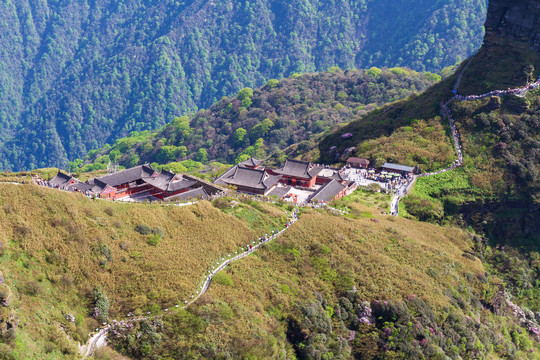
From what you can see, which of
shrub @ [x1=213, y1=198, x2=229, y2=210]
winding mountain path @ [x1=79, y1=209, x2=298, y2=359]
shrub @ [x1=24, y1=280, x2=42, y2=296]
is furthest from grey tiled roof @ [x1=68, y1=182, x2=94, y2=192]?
A: shrub @ [x1=24, y1=280, x2=42, y2=296]

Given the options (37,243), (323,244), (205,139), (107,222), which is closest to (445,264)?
(323,244)

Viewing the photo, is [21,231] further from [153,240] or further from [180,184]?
[180,184]

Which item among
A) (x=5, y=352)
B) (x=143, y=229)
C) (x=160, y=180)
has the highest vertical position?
(x=5, y=352)

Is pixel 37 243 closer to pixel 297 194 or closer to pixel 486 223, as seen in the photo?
pixel 297 194

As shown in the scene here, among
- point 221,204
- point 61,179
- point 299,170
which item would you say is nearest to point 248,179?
Answer: point 299,170

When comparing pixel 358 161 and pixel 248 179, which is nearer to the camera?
pixel 248 179

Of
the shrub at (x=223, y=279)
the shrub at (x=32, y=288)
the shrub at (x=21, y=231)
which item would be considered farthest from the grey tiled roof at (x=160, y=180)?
the shrub at (x=32, y=288)

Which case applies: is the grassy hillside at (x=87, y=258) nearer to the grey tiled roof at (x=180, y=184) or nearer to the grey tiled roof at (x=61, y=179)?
the grey tiled roof at (x=180, y=184)
